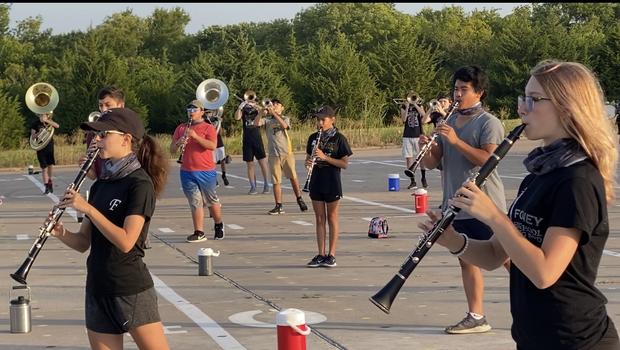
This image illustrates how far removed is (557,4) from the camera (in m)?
92.2

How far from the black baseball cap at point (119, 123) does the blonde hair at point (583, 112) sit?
2517 millimetres

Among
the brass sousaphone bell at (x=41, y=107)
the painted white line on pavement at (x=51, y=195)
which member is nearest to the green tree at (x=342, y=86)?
the painted white line on pavement at (x=51, y=195)

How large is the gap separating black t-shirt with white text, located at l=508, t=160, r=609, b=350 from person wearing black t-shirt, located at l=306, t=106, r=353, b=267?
7.73 m

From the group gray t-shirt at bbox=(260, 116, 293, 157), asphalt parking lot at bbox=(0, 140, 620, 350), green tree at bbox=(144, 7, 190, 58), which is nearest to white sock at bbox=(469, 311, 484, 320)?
asphalt parking lot at bbox=(0, 140, 620, 350)

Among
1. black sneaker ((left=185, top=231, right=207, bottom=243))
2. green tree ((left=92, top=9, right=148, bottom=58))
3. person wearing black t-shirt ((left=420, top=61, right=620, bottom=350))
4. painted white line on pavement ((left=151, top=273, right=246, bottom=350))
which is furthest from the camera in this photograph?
green tree ((left=92, top=9, right=148, bottom=58))

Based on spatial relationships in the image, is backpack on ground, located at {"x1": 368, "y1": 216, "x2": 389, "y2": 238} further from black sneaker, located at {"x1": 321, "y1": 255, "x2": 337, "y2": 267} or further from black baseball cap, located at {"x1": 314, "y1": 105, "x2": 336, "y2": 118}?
black sneaker, located at {"x1": 321, "y1": 255, "x2": 337, "y2": 267}

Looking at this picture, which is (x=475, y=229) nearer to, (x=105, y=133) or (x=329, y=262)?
(x=105, y=133)

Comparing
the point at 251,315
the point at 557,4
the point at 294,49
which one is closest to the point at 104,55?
the point at 294,49

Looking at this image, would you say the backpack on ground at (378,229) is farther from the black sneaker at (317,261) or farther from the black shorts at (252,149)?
the black shorts at (252,149)

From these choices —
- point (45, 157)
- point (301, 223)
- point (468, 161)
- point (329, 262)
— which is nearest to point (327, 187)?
point (329, 262)

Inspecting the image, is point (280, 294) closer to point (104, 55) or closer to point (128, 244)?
point (128, 244)

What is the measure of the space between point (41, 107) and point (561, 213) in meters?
20.6

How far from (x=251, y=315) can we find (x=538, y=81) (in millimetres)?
5646

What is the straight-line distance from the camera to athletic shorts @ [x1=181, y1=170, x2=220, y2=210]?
13.9 metres
